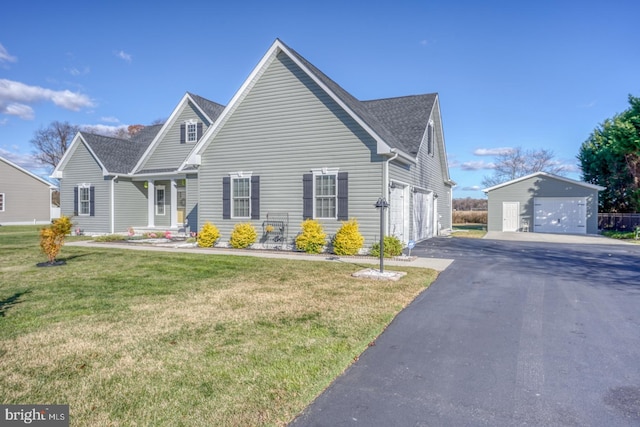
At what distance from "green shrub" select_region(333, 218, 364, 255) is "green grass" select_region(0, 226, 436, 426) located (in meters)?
2.89

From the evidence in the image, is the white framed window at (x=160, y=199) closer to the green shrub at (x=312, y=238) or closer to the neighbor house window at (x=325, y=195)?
the green shrub at (x=312, y=238)

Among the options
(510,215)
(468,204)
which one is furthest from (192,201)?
(468,204)

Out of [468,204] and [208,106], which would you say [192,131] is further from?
[468,204]

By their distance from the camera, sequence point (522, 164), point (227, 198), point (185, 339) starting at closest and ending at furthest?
point (185, 339) < point (227, 198) < point (522, 164)

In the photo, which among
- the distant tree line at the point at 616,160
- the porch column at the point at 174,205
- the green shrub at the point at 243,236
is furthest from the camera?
the distant tree line at the point at 616,160

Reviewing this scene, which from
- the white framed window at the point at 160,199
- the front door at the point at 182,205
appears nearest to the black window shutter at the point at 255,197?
the front door at the point at 182,205

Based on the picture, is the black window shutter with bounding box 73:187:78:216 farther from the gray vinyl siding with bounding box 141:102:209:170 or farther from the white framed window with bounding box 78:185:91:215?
the gray vinyl siding with bounding box 141:102:209:170

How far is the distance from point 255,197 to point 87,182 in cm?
1232

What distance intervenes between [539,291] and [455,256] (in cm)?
460

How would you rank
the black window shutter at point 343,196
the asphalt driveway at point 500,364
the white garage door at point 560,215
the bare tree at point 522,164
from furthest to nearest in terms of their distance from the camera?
the bare tree at point 522,164 → the white garage door at point 560,215 → the black window shutter at point 343,196 → the asphalt driveway at point 500,364

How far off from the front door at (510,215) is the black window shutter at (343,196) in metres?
16.6

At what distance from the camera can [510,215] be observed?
2359 centimetres

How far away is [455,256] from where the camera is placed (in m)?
11.4

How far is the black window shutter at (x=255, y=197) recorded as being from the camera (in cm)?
1323
